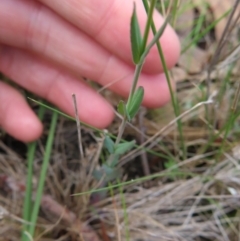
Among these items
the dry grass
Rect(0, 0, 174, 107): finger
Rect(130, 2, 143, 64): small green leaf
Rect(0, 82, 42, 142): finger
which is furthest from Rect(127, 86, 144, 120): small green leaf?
Rect(0, 82, 42, 142): finger

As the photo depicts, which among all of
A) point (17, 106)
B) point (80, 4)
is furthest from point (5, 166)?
point (80, 4)

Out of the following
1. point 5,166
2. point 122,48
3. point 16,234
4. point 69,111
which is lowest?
point 16,234

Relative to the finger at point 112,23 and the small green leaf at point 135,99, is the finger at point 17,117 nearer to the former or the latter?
the finger at point 112,23

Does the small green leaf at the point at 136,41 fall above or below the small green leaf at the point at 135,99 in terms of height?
above

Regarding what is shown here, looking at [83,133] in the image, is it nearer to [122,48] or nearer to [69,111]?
[69,111]

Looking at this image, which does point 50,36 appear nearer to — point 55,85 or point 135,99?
point 55,85

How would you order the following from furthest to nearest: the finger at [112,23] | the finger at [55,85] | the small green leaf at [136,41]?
the finger at [55,85], the finger at [112,23], the small green leaf at [136,41]

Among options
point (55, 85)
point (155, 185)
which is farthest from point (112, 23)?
point (155, 185)

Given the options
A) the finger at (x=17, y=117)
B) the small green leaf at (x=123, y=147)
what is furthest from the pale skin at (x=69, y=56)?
the small green leaf at (x=123, y=147)

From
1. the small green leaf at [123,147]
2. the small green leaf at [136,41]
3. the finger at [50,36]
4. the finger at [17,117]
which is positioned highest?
the finger at [50,36]

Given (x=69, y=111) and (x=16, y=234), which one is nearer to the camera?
(x=16, y=234)
